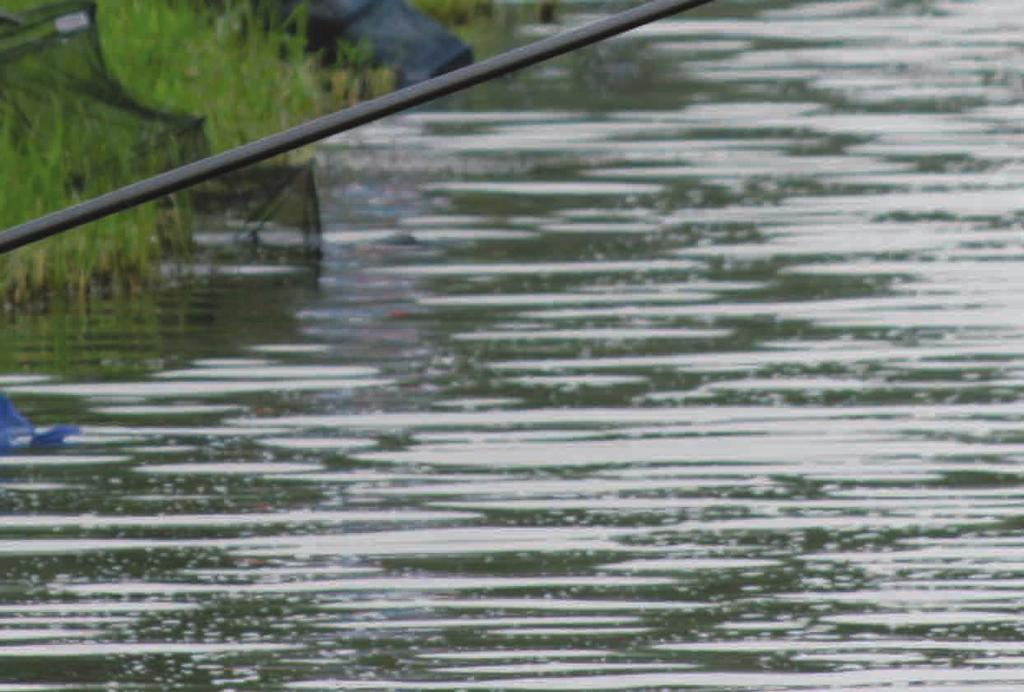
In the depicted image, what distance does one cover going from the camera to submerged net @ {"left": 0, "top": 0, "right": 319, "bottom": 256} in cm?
1683

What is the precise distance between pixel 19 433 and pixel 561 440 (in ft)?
5.94

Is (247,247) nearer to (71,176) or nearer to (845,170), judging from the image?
(71,176)

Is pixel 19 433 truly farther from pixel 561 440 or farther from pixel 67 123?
pixel 67 123

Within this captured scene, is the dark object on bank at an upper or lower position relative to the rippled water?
upper

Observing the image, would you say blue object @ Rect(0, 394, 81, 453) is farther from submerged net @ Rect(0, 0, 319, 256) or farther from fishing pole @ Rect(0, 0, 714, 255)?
fishing pole @ Rect(0, 0, 714, 255)

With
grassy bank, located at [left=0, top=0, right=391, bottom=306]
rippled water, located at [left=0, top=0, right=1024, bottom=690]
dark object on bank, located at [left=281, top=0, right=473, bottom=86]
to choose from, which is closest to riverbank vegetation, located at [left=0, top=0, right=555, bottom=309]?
grassy bank, located at [left=0, top=0, right=391, bottom=306]

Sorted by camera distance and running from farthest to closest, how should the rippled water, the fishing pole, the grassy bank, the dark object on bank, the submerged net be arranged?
the dark object on bank → the grassy bank → the submerged net → the rippled water → the fishing pole

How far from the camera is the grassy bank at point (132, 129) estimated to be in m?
17.0

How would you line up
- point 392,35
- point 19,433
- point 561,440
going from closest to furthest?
point 561,440 < point 19,433 < point 392,35

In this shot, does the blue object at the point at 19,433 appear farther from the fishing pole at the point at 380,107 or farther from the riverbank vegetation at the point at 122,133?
the fishing pole at the point at 380,107

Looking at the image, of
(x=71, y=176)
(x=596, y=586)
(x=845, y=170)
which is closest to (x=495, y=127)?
(x=845, y=170)

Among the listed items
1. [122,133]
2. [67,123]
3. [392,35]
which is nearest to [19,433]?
[67,123]

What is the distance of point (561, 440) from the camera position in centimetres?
1291

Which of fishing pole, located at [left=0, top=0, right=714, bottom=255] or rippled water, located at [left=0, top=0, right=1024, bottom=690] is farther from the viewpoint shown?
rippled water, located at [left=0, top=0, right=1024, bottom=690]
